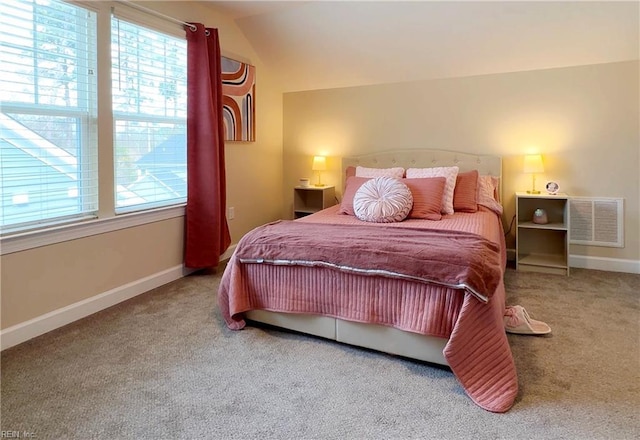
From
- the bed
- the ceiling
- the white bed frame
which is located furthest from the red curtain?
the white bed frame

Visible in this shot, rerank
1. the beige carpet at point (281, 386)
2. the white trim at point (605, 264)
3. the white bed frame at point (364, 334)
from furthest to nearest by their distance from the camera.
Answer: the white trim at point (605, 264), the white bed frame at point (364, 334), the beige carpet at point (281, 386)

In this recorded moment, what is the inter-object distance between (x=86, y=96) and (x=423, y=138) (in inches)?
119

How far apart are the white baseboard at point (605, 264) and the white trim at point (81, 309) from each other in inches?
139

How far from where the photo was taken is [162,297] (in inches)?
121

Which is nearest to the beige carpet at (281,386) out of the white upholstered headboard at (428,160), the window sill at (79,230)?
the window sill at (79,230)

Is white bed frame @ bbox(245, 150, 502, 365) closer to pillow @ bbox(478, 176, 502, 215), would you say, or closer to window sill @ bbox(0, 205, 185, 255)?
window sill @ bbox(0, 205, 185, 255)

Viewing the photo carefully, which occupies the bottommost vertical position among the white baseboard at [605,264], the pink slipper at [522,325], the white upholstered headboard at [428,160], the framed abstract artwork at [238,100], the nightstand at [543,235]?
the pink slipper at [522,325]

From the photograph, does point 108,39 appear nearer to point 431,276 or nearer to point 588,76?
point 431,276

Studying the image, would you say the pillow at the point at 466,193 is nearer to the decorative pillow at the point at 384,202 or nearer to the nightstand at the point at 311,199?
the decorative pillow at the point at 384,202

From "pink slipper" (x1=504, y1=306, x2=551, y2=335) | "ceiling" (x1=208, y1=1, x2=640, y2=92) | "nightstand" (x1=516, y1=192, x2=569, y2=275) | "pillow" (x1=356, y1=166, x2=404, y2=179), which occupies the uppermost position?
"ceiling" (x1=208, y1=1, x2=640, y2=92)

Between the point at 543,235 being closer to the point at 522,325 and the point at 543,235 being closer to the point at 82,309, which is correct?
the point at 522,325

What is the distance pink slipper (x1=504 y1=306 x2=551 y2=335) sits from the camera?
2.44 meters

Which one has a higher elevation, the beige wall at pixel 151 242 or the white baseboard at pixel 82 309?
the beige wall at pixel 151 242

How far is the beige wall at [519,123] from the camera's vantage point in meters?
3.56
